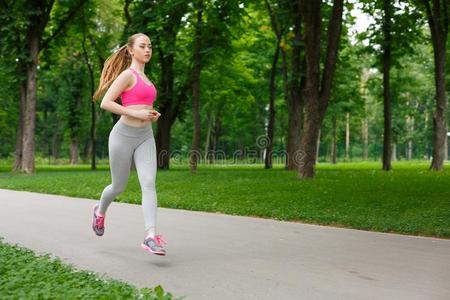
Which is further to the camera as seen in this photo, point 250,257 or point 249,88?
point 249,88

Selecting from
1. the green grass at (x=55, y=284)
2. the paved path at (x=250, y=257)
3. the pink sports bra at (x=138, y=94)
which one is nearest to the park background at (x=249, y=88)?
the green grass at (x=55, y=284)

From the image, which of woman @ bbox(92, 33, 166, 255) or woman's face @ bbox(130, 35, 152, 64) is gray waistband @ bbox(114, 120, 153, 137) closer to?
woman @ bbox(92, 33, 166, 255)

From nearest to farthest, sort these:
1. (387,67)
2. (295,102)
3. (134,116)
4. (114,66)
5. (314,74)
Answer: (134,116) < (114,66) < (314,74) < (295,102) < (387,67)

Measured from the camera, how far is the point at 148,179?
18.4 ft

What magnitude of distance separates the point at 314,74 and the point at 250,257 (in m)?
12.0

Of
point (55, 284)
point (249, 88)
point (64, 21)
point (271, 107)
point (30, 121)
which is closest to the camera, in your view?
point (55, 284)

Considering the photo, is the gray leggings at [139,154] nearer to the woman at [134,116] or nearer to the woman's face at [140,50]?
the woman at [134,116]

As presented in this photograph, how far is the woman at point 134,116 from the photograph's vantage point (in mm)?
5566

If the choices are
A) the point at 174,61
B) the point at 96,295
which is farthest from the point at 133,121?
the point at 174,61

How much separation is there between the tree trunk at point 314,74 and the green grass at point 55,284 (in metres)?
12.5

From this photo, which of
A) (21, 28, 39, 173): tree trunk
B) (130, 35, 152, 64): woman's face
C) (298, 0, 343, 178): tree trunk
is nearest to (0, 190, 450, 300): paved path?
(130, 35, 152, 64): woman's face

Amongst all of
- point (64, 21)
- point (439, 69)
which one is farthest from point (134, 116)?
point (64, 21)

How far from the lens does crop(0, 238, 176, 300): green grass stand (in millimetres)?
3885

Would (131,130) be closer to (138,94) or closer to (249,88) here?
(138,94)
